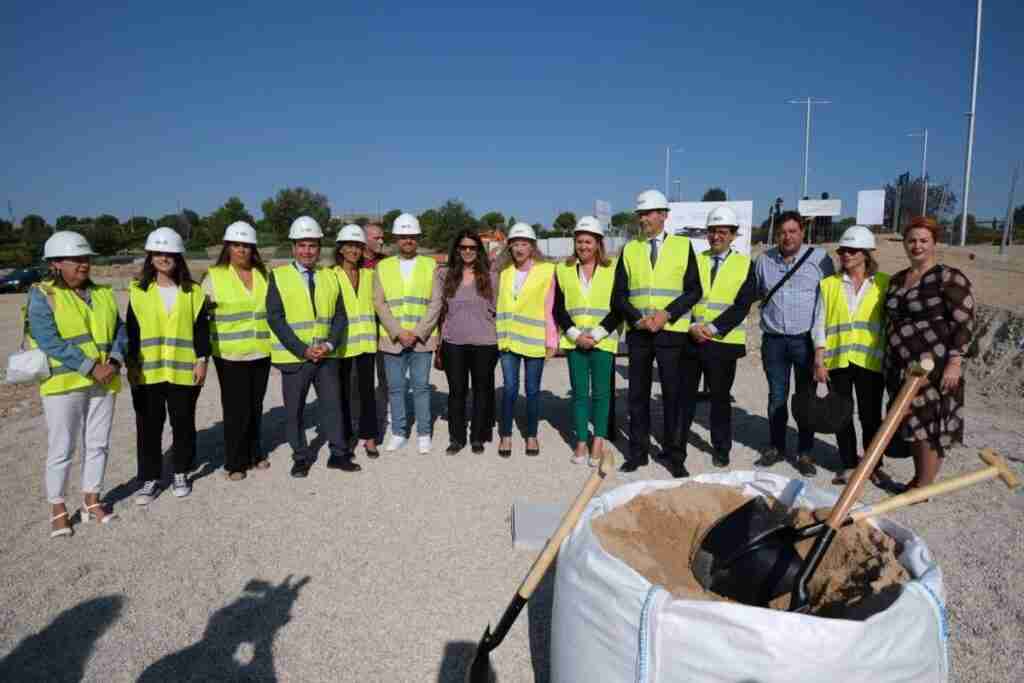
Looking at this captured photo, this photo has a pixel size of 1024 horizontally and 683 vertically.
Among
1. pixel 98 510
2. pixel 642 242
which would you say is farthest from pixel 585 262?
pixel 98 510

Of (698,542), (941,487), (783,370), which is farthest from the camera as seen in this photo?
(783,370)

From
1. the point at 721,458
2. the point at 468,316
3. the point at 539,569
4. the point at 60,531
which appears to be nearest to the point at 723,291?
the point at 721,458

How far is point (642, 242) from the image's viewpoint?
4.86 metres

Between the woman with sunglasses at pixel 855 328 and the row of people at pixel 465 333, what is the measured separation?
0.01m

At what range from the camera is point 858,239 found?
457 centimetres

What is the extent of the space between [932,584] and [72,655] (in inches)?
141

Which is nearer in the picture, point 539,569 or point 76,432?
point 539,569

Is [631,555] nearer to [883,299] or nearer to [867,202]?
[883,299]

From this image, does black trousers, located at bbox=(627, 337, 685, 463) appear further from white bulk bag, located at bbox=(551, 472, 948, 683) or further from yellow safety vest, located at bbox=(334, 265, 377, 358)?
white bulk bag, located at bbox=(551, 472, 948, 683)

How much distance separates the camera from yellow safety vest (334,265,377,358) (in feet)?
17.1

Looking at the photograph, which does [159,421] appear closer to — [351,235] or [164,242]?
[164,242]

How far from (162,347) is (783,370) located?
4730 mm

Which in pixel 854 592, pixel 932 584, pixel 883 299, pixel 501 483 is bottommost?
pixel 501 483

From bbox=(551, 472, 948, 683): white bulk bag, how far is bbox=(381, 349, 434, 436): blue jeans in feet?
11.6
